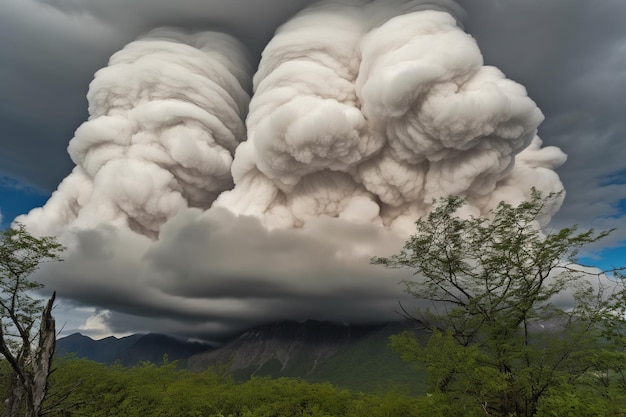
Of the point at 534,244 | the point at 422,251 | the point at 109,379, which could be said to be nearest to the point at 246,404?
the point at 109,379

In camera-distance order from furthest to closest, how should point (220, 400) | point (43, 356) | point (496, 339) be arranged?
point (220, 400) → point (496, 339) → point (43, 356)

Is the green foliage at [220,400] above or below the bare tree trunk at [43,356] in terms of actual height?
below

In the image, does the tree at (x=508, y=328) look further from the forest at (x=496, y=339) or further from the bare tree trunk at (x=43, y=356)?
the bare tree trunk at (x=43, y=356)

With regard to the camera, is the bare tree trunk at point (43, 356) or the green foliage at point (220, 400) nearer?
the bare tree trunk at point (43, 356)

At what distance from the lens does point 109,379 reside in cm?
3080

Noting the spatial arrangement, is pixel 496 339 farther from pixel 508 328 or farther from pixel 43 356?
pixel 43 356

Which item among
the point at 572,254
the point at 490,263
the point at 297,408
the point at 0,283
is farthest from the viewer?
the point at 297,408

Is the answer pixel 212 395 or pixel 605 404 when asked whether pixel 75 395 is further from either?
pixel 605 404

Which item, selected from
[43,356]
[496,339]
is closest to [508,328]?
[496,339]

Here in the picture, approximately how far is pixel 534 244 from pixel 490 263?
87.3 inches

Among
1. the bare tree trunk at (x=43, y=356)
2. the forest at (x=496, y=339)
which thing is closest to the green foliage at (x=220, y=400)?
the forest at (x=496, y=339)

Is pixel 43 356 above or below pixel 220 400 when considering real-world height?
above

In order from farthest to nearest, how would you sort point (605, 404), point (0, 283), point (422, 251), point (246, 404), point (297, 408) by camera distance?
1. point (246, 404)
2. point (297, 408)
3. point (422, 251)
4. point (0, 283)
5. point (605, 404)

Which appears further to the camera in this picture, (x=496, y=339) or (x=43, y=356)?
(x=496, y=339)
